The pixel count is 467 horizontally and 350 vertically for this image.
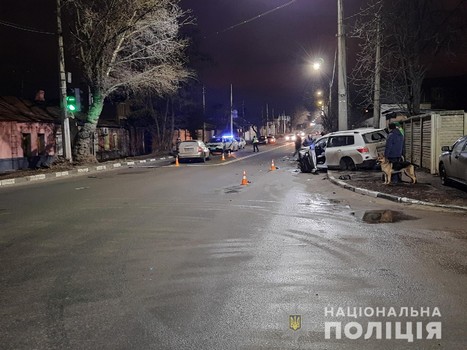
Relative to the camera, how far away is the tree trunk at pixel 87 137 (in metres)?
25.8

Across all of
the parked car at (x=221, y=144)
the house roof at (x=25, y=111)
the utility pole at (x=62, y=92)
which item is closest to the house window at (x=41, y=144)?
the house roof at (x=25, y=111)

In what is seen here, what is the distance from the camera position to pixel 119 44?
26062mm

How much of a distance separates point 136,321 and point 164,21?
81.5ft

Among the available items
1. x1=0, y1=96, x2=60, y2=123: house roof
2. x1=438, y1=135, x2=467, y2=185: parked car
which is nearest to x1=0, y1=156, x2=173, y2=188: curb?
x1=0, y1=96, x2=60, y2=123: house roof

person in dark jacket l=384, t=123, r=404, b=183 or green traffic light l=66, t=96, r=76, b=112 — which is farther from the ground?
green traffic light l=66, t=96, r=76, b=112

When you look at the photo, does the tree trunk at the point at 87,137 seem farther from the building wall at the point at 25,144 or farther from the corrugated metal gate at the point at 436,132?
the corrugated metal gate at the point at 436,132

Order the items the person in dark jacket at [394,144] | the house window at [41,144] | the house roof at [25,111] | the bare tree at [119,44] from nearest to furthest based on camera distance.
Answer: the person in dark jacket at [394,144] → the bare tree at [119,44] → the house roof at [25,111] → the house window at [41,144]

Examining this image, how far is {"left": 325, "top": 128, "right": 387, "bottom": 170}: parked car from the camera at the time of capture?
1789 cm

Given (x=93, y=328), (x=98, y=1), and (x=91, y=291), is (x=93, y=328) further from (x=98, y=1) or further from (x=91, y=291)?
(x=98, y=1)

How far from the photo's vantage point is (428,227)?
26.2 ft

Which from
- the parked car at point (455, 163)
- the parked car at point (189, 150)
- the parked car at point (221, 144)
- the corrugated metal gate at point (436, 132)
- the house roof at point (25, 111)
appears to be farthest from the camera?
the parked car at point (221, 144)

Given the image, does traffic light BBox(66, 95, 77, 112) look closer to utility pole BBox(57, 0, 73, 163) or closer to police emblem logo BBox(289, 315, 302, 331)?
utility pole BBox(57, 0, 73, 163)

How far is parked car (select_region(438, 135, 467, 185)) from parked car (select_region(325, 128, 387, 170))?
15.1ft

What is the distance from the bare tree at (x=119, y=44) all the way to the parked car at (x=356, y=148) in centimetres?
1272
